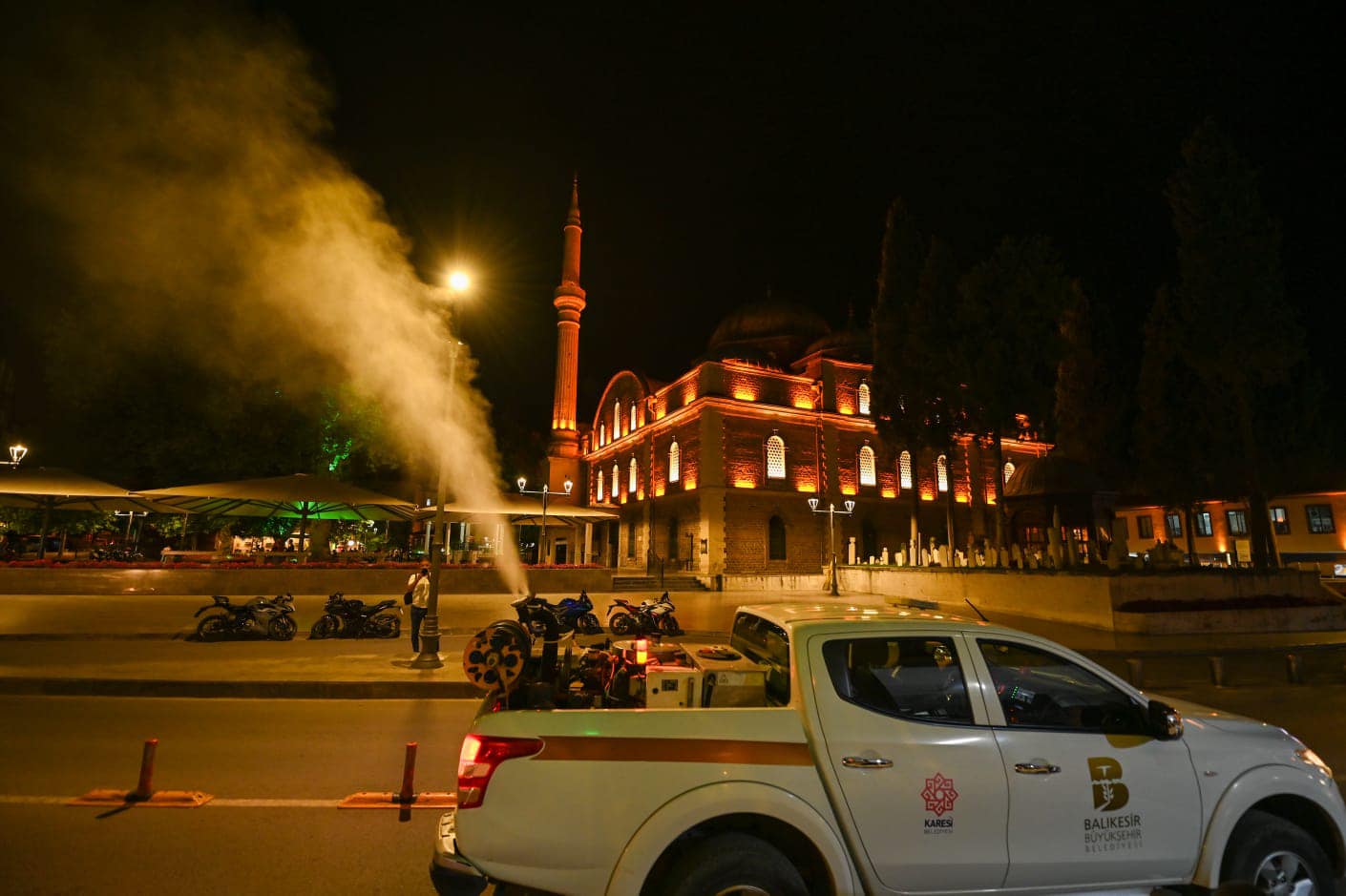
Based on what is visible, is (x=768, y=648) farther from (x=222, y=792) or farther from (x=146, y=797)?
(x=146, y=797)

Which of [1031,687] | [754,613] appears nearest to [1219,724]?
[1031,687]

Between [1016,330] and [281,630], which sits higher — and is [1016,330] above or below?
above

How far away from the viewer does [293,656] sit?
1117 centimetres

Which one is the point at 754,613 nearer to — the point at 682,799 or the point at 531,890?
the point at 682,799

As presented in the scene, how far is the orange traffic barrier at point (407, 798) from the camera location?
465cm

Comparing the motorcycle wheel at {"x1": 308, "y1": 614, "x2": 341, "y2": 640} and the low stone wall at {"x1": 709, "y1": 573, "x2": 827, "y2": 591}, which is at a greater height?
the low stone wall at {"x1": 709, "y1": 573, "x2": 827, "y2": 591}

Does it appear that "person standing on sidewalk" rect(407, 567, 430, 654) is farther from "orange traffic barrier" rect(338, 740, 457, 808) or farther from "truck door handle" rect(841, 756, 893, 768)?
"truck door handle" rect(841, 756, 893, 768)

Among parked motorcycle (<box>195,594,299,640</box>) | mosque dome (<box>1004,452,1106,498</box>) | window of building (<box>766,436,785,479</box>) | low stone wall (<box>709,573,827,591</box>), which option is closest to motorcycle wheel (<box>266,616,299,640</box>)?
parked motorcycle (<box>195,594,299,640</box>)

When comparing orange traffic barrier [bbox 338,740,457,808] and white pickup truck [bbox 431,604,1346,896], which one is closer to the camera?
white pickup truck [bbox 431,604,1346,896]

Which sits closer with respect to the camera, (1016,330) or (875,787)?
(875,787)

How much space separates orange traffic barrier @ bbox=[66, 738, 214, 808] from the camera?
15.7 feet

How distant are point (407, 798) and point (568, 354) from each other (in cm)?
3792

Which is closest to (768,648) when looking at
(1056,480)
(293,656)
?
(293,656)

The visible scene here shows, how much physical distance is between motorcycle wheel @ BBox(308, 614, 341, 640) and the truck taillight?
41.1ft
